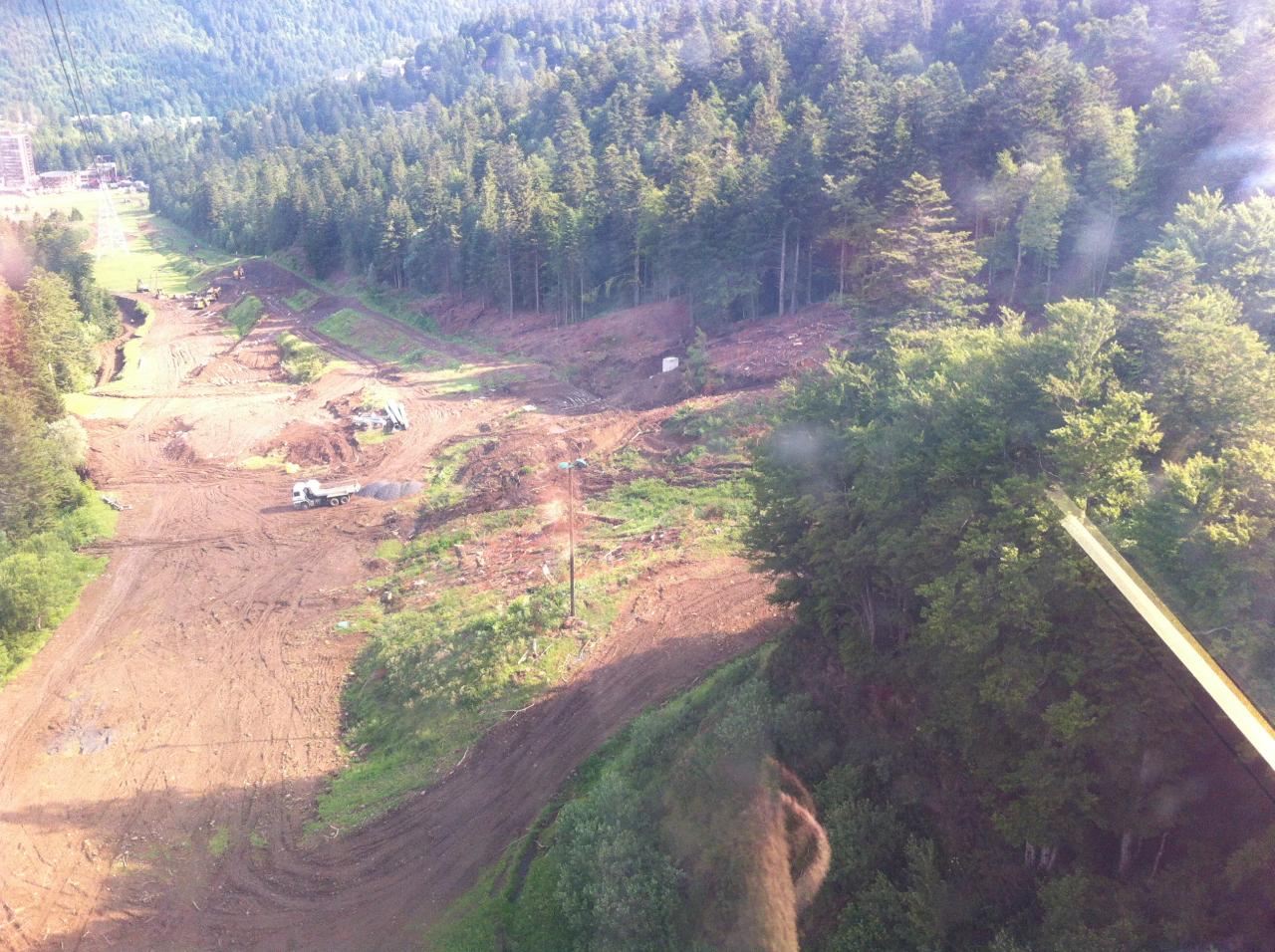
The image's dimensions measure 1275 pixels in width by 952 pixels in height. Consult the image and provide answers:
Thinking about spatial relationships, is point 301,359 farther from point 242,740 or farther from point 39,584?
point 242,740

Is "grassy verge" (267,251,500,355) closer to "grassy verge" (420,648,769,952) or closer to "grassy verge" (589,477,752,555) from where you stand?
"grassy verge" (589,477,752,555)

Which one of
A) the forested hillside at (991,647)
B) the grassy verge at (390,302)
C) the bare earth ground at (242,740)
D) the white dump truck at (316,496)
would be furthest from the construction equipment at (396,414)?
the forested hillside at (991,647)

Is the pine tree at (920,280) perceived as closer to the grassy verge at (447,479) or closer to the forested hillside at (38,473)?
the grassy verge at (447,479)

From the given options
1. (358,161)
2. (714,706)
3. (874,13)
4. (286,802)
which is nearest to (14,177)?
(358,161)

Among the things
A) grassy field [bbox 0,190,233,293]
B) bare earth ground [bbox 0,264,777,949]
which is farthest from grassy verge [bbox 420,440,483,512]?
grassy field [bbox 0,190,233,293]

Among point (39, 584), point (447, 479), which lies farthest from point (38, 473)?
point (447, 479)

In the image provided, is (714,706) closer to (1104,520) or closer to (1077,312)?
(1104,520)

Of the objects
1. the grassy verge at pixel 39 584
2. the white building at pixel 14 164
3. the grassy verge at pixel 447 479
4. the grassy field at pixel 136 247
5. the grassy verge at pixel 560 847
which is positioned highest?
the white building at pixel 14 164
